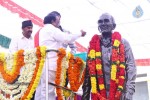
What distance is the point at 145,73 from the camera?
10.3m

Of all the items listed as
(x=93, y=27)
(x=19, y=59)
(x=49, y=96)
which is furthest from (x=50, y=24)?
(x=93, y=27)

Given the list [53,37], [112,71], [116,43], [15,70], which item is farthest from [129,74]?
[15,70]

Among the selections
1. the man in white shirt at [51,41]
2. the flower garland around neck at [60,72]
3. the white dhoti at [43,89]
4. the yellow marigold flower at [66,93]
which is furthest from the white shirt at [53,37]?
the yellow marigold flower at [66,93]

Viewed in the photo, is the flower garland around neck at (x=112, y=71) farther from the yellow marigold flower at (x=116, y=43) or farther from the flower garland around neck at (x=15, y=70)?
the flower garland around neck at (x=15, y=70)

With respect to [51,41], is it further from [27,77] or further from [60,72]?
[27,77]

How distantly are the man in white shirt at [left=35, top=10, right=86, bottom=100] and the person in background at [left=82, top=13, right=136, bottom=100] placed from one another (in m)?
0.33

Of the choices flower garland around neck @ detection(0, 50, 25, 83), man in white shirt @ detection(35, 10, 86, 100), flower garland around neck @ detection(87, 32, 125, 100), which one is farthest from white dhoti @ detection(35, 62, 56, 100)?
flower garland around neck @ detection(87, 32, 125, 100)

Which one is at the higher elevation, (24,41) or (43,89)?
(24,41)

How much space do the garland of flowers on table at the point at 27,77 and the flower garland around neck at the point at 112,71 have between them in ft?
1.69

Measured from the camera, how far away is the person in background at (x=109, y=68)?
122 inches

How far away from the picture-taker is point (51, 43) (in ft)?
11.9

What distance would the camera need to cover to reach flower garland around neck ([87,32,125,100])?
10.2 feet

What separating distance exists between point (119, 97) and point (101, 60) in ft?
1.35

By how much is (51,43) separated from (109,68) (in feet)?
2.56
